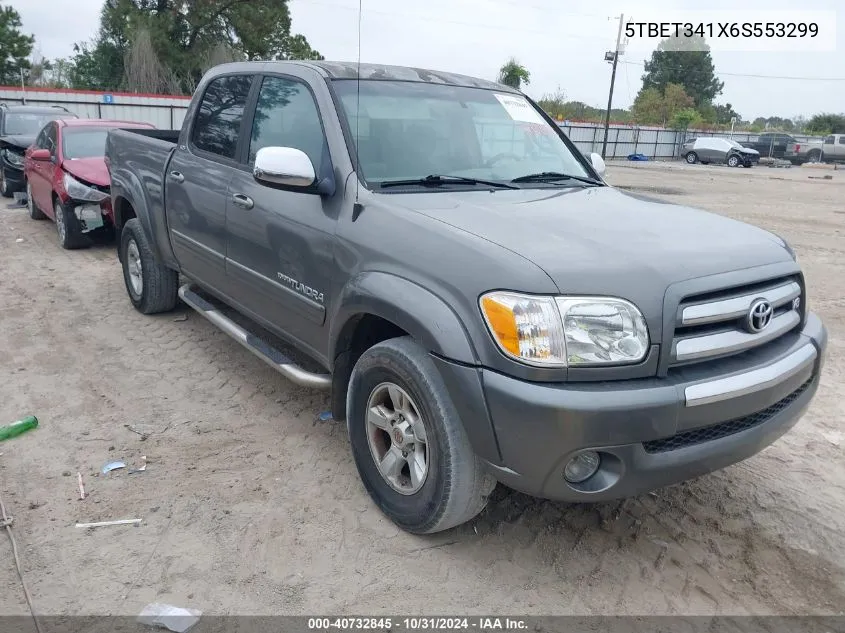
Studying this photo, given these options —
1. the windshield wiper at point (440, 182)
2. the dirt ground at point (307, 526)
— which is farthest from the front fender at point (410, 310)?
the dirt ground at point (307, 526)

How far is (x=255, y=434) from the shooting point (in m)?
3.95

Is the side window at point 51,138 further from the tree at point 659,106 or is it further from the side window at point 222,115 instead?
the tree at point 659,106

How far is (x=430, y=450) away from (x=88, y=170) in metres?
7.21

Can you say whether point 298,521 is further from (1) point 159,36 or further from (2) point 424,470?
(1) point 159,36

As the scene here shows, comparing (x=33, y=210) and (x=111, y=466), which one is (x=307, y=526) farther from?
(x=33, y=210)

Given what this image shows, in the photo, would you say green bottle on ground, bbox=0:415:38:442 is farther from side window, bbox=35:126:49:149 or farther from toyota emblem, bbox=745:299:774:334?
side window, bbox=35:126:49:149

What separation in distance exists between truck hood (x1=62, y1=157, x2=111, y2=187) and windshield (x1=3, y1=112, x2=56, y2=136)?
5.52m

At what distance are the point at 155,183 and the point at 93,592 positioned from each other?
10.7 feet

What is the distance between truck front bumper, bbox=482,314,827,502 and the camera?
2.33m

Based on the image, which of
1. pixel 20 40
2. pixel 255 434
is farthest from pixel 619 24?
pixel 255 434

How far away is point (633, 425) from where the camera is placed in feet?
7.71

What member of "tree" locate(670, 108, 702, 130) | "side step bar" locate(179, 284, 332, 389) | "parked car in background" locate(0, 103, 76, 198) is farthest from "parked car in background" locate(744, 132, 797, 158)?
"side step bar" locate(179, 284, 332, 389)

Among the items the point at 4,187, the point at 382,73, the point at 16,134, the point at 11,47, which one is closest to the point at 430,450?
the point at 382,73

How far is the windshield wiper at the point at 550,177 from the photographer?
12.2 feet
